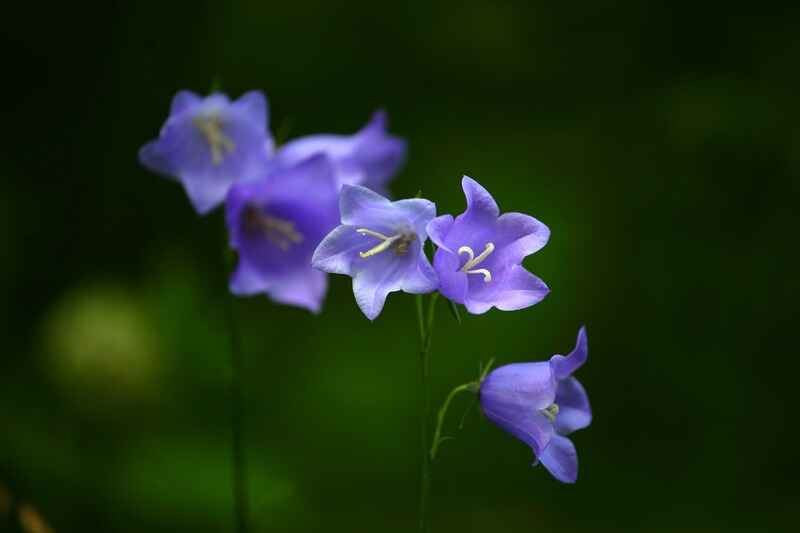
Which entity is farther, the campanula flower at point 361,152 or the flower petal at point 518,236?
the campanula flower at point 361,152

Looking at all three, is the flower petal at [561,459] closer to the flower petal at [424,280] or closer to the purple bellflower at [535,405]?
the purple bellflower at [535,405]

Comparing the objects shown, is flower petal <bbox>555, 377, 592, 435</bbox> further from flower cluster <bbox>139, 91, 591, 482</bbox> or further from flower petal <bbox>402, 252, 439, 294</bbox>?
flower petal <bbox>402, 252, 439, 294</bbox>

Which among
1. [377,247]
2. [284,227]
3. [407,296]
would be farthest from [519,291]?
[407,296]

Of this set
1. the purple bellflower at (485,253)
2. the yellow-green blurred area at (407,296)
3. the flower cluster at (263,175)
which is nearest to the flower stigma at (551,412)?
the purple bellflower at (485,253)

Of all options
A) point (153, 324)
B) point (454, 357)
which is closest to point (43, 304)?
point (153, 324)

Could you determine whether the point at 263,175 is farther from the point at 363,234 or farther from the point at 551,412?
the point at 551,412

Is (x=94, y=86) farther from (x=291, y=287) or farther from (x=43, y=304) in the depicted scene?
(x=291, y=287)
